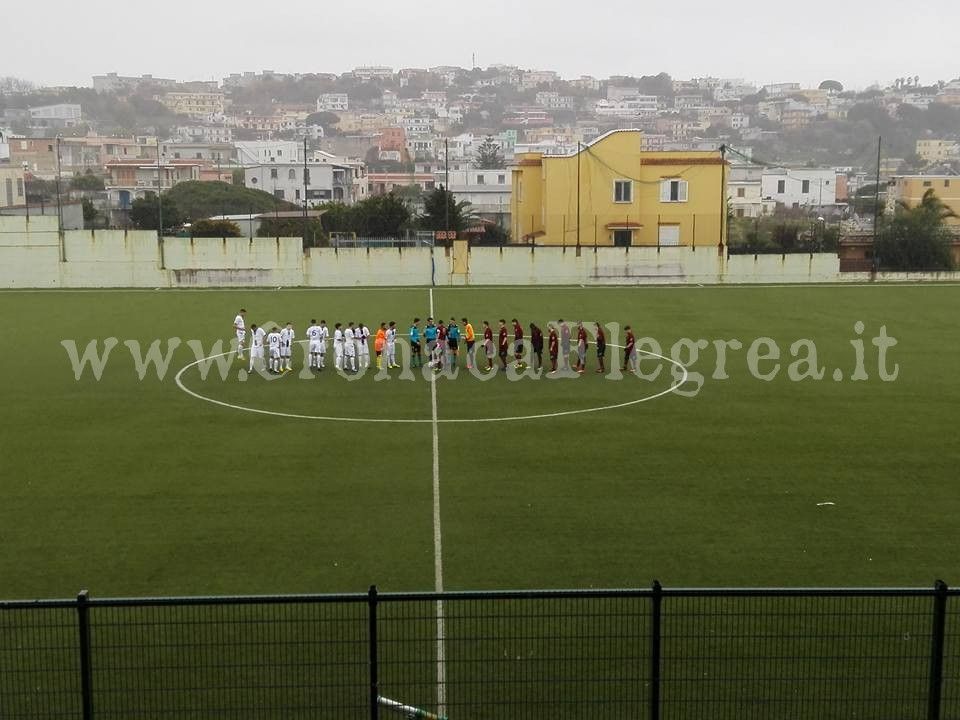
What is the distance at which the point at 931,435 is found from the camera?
19.9m

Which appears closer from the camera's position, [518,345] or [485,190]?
[518,345]

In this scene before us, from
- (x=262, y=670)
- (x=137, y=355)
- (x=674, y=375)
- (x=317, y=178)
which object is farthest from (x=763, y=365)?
(x=317, y=178)

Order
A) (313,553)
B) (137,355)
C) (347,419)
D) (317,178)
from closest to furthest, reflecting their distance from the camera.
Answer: (313,553), (347,419), (137,355), (317,178)

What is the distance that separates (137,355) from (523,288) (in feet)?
74.2

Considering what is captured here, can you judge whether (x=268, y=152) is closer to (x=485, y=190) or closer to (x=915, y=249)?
(x=485, y=190)

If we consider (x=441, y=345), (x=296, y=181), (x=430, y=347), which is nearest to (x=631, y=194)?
(x=430, y=347)

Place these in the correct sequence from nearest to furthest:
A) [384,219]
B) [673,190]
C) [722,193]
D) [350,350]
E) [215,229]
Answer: [350,350]
[722,193]
[215,229]
[673,190]
[384,219]

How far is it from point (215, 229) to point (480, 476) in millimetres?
47249

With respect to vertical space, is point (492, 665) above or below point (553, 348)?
below

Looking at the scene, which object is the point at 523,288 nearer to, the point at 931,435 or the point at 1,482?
the point at 931,435

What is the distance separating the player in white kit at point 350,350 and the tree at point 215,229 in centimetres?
3530

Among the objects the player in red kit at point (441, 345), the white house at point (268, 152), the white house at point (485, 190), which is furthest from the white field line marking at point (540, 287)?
the white house at point (268, 152)

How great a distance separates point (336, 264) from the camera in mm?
50938

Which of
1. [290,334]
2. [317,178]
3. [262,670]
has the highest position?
[317,178]
